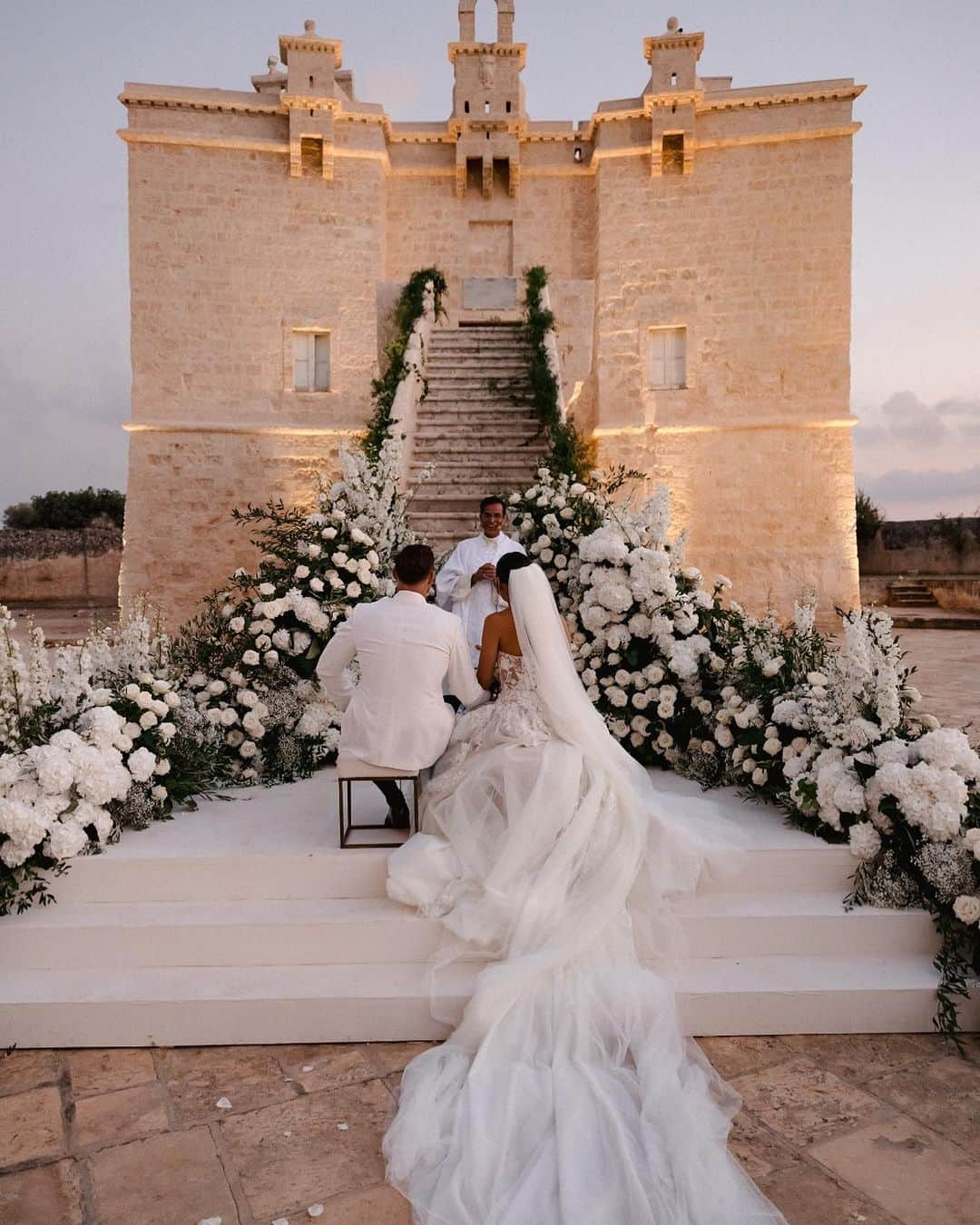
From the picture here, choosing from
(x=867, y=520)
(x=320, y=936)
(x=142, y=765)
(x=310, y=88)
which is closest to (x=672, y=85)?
(x=310, y=88)

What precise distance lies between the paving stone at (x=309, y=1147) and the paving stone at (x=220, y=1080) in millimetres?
82

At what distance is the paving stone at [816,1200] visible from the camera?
7.36 ft

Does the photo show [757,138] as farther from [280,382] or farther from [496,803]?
[496,803]

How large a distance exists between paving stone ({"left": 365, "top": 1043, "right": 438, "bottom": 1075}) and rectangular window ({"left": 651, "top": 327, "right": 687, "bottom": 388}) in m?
15.7

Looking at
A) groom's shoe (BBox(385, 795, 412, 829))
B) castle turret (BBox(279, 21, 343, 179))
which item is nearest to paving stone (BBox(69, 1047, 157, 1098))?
groom's shoe (BBox(385, 795, 412, 829))

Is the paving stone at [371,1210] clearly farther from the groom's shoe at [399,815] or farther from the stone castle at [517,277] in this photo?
the stone castle at [517,277]

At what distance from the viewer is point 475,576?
603cm

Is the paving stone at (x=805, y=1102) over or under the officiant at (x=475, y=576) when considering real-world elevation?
under

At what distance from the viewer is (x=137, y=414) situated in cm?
1638

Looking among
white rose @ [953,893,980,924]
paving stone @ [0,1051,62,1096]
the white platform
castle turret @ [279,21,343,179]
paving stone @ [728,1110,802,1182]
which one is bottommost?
paving stone @ [0,1051,62,1096]

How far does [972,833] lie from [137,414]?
16.4 metres

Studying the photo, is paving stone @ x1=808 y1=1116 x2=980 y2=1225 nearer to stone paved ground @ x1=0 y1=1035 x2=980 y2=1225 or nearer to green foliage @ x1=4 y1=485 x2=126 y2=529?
stone paved ground @ x1=0 y1=1035 x2=980 y2=1225

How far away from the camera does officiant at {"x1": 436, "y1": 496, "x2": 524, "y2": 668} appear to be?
237 inches

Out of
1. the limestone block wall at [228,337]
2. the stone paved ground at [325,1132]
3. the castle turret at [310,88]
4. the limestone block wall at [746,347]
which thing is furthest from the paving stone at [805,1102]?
the castle turret at [310,88]
